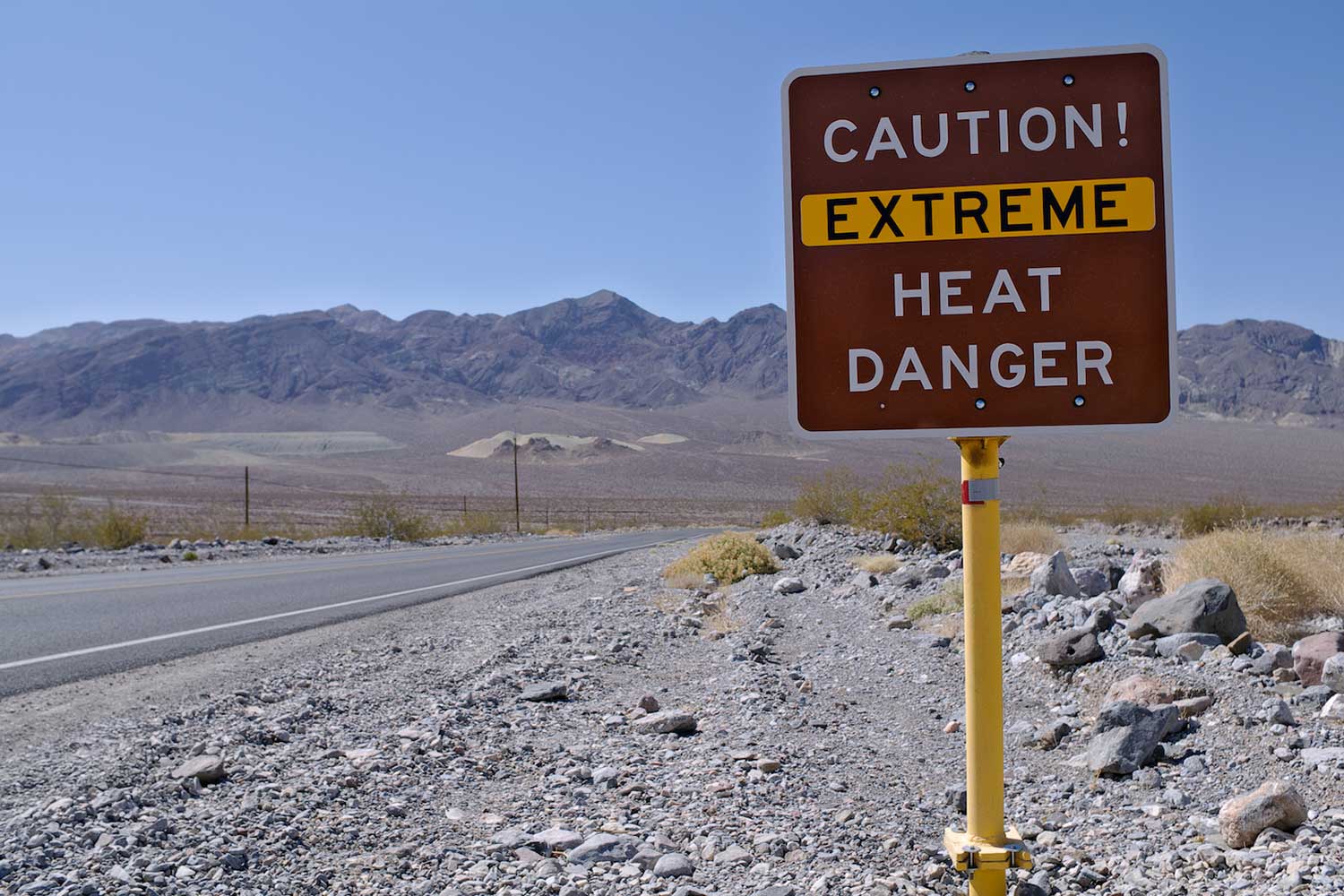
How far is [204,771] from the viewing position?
16.6 ft

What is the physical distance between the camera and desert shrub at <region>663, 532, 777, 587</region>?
15.9 meters

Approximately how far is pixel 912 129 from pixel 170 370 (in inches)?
7830

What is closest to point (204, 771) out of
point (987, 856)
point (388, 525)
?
point (987, 856)

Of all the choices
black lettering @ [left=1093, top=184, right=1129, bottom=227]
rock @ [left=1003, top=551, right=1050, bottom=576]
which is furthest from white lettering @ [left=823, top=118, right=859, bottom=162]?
rock @ [left=1003, top=551, right=1050, bottom=576]

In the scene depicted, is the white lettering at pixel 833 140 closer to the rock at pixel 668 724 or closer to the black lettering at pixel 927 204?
the black lettering at pixel 927 204

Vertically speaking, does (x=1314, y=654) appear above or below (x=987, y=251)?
below

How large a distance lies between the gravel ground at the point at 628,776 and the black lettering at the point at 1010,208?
2342mm

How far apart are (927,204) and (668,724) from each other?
4.08 m

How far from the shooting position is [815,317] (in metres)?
2.50

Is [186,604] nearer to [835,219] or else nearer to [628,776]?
[628,776]

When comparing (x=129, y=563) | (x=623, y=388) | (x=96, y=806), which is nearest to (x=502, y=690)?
(x=96, y=806)

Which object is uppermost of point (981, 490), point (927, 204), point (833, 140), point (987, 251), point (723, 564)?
point (833, 140)

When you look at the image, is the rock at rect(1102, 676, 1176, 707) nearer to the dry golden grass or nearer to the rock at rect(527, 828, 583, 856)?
the rock at rect(527, 828, 583, 856)

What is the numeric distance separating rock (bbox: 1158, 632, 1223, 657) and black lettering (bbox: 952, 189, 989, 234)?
5073 millimetres
